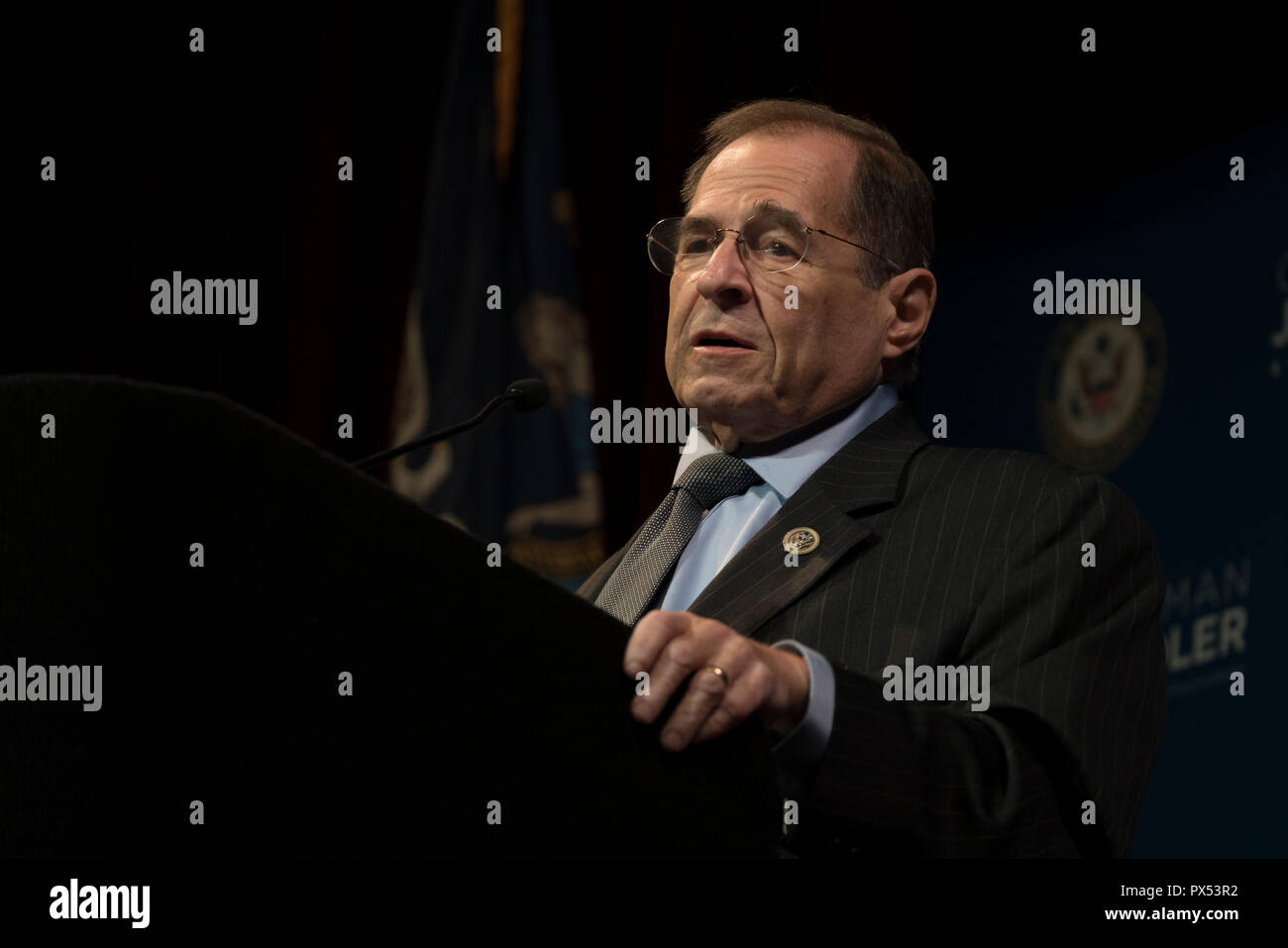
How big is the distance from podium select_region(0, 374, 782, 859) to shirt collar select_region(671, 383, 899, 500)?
2.91 ft

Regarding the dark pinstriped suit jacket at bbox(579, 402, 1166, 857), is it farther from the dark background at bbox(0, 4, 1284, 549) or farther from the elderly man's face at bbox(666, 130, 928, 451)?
the dark background at bbox(0, 4, 1284, 549)

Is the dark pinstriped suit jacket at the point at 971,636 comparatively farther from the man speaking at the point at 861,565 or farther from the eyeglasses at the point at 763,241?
the eyeglasses at the point at 763,241

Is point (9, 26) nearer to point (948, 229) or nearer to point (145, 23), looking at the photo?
point (145, 23)

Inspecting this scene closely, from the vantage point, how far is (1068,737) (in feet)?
4.17

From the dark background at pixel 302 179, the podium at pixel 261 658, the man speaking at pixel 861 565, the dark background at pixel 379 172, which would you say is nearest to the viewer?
the podium at pixel 261 658

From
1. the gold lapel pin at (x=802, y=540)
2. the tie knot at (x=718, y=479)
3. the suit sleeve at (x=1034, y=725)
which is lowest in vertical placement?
the suit sleeve at (x=1034, y=725)

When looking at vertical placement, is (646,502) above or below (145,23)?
below

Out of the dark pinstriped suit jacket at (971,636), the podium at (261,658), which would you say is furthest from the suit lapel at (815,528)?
the podium at (261,658)

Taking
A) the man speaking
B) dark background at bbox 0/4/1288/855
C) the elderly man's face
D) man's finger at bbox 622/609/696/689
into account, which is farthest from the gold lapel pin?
dark background at bbox 0/4/1288/855

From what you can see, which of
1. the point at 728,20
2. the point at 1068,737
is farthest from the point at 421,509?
the point at 728,20

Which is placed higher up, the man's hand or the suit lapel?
the suit lapel

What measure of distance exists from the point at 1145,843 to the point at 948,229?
1.38 metres

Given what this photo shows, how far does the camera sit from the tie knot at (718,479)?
1805mm

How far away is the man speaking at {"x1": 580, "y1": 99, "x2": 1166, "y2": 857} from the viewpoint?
1111mm
